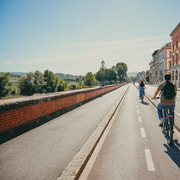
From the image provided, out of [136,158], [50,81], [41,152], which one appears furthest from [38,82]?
[136,158]

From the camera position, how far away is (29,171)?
3018mm

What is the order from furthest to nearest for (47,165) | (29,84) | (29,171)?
(29,84)
(47,165)
(29,171)

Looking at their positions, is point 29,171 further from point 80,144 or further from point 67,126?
point 67,126

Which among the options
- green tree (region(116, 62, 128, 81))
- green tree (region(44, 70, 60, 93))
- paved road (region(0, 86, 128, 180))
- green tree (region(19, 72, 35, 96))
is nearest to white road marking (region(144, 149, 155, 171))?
paved road (region(0, 86, 128, 180))

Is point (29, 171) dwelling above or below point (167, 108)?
below

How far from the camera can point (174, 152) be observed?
4000mm

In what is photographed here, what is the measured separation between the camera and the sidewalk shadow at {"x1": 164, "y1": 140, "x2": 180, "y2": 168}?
11.8ft

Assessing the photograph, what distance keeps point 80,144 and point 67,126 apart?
1.93 m

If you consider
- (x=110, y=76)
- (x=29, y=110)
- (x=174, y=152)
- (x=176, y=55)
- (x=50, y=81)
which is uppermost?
(x=176, y=55)

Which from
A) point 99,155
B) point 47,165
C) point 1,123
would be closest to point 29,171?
point 47,165

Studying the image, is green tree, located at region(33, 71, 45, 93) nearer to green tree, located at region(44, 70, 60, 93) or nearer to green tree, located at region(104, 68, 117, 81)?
green tree, located at region(44, 70, 60, 93)

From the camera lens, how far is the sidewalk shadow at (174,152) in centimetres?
360

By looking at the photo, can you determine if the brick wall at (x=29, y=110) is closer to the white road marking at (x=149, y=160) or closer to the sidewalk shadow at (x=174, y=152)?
the white road marking at (x=149, y=160)

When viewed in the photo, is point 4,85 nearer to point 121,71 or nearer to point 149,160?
point 149,160
